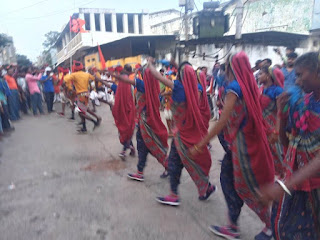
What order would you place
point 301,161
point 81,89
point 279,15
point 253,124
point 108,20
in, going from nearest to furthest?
point 301,161 → point 253,124 → point 81,89 → point 279,15 → point 108,20

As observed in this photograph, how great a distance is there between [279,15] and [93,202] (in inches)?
710

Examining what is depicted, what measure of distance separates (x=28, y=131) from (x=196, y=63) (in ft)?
35.3

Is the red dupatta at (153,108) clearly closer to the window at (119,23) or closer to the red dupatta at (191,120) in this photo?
the red dupatta at (191,120)

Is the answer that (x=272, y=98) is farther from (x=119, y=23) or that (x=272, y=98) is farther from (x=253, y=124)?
(x=119, y=23)

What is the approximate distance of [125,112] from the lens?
Result: 4.89m

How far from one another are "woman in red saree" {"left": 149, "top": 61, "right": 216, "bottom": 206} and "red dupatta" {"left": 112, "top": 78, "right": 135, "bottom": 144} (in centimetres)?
181

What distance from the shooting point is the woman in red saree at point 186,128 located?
288 cm

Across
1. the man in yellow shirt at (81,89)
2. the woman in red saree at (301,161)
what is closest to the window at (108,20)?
the man in yellow shirt at (81,89)

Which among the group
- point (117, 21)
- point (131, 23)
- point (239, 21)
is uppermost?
point (117, 21)

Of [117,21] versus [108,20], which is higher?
[108,20]

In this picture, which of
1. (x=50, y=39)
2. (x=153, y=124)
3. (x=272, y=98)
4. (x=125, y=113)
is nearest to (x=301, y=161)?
(x=272, y=98)

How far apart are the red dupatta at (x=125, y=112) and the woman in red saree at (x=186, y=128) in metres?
1.81

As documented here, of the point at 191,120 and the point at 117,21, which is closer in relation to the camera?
the point at 191,120

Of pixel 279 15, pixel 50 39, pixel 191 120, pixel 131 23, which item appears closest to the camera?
pixel 191 120
